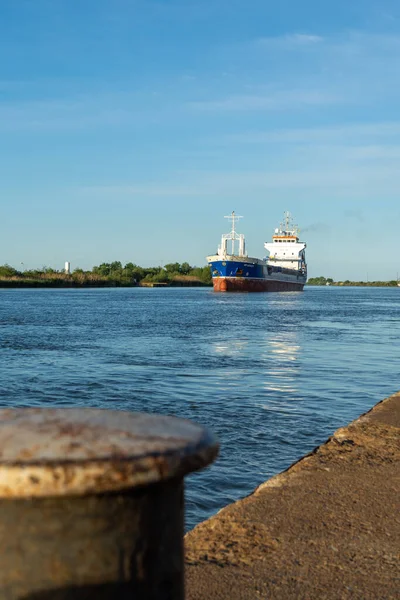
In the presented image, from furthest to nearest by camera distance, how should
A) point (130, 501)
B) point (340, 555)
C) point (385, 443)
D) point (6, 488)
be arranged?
point (385, 443)
point (340, 555)
point (130, 501)
point (6, 488)

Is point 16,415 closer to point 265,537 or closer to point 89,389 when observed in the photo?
point 265,537

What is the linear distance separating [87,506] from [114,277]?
13077 cm

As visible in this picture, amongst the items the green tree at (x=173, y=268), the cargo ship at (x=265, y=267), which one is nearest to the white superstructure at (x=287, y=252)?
the cargo ship at (x=265, y=267)

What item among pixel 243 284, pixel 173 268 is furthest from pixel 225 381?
pixel 173 268

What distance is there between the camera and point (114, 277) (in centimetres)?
13100

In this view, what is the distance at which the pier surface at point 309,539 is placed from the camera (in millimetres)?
2941

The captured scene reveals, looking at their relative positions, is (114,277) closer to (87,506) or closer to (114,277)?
(114,277)

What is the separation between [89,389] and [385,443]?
23.7 ft

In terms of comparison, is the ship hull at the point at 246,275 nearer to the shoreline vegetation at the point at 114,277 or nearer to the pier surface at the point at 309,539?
the shoreline vegetation at the point at 114,277

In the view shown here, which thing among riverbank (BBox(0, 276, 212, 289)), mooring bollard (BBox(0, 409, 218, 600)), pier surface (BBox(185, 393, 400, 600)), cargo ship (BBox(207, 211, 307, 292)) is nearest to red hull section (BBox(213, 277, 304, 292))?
cargo ship (BBox(207, 211, 307, 292))

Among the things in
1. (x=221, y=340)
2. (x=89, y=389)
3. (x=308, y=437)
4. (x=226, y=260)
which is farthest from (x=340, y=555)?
(x=226, y=260)

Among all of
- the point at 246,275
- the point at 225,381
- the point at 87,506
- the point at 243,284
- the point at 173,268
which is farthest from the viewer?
the point at 173,268

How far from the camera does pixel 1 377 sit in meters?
13.5

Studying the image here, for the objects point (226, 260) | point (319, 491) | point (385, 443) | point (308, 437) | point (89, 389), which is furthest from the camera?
point (226, 260)
